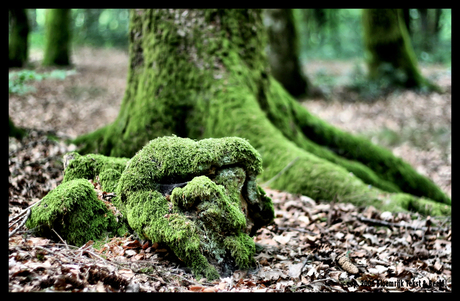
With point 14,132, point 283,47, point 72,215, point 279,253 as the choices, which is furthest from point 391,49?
point 72,215

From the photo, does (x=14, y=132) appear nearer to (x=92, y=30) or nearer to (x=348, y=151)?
(x=348, y=151)

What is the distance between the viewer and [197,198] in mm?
3027

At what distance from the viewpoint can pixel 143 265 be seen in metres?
2.97

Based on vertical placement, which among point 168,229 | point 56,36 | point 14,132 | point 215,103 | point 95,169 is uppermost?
point 56,36

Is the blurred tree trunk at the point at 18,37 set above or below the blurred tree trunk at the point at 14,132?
above

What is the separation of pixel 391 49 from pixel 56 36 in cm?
1397

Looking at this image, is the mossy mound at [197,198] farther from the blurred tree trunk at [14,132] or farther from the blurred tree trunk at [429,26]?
the blurred tree trunk at [429,26]

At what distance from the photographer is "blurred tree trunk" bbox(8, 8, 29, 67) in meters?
13.9

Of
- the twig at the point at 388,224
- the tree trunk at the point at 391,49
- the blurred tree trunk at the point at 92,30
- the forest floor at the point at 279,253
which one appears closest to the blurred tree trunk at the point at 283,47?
the tree trunk at the point at 391,49

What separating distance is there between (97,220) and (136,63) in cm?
353

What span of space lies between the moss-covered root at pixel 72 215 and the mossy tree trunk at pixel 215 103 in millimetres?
2248

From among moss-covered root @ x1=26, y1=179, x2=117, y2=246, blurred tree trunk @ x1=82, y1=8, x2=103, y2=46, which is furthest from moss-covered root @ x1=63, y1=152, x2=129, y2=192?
blurred tree trunk @ x1=82, y1=8, x2=103, y2=46

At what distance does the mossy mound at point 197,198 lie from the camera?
2.98 meters
